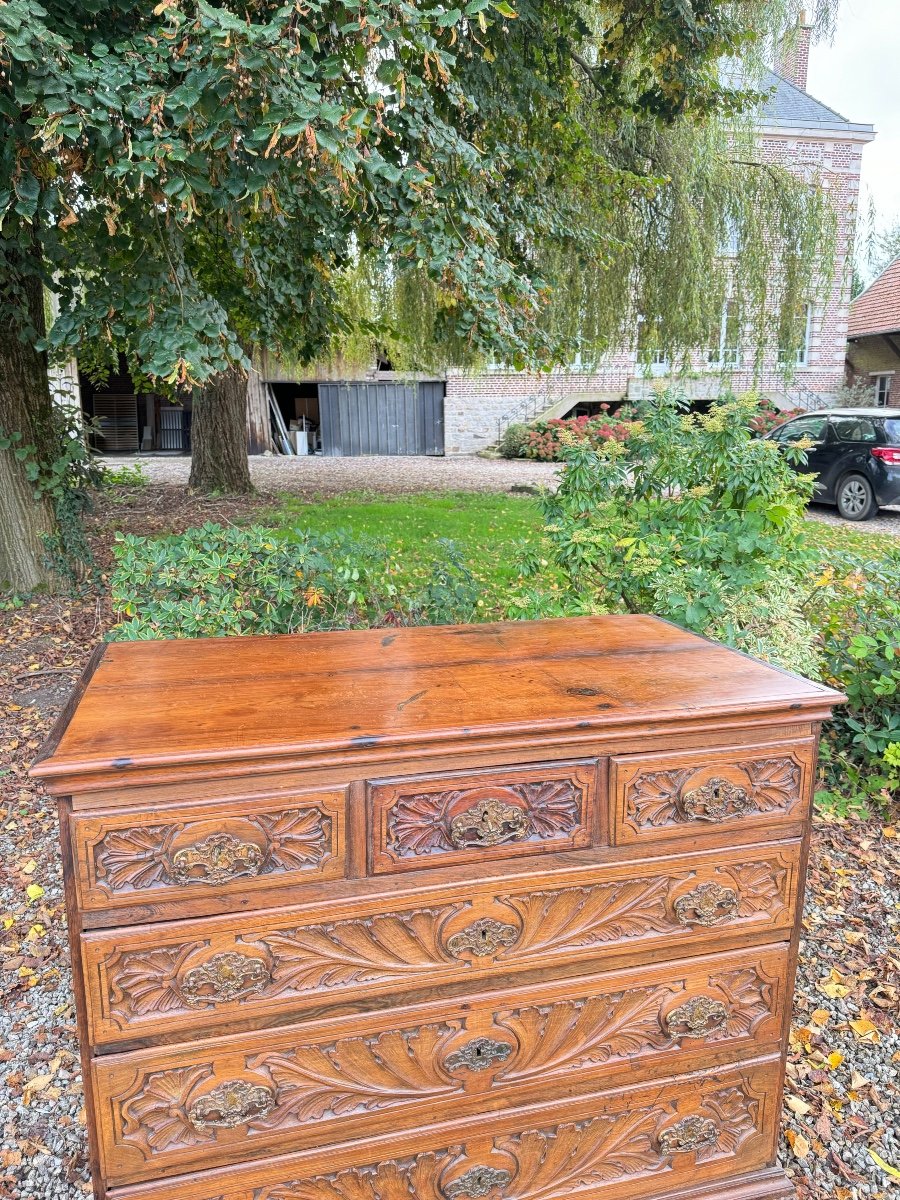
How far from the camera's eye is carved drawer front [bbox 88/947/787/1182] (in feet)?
4.61

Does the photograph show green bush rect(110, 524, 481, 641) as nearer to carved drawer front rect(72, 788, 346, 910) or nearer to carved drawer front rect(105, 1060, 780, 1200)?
carved drawer front rect(72, 788, 346, 910)

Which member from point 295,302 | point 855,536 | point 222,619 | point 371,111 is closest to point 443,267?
point 371,111

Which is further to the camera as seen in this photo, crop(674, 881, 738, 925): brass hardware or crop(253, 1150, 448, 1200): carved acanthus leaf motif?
crop(674, 881, 738, 925): brass hardware

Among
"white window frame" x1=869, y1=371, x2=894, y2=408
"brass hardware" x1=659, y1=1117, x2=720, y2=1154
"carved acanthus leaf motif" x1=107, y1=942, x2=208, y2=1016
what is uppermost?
"white window frame" x1=869, y1=371, x2=894, y2=408

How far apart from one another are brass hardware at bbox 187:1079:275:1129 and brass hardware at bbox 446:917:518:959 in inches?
16.5

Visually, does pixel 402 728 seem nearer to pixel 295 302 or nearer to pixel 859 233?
pixel 295 302

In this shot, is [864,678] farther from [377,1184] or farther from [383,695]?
[377,1184]

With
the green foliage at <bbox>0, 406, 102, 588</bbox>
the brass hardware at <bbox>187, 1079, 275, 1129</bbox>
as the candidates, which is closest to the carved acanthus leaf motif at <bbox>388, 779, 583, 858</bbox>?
the brass hardware at <bbox>187, 1079, 275, 1129</bbox>

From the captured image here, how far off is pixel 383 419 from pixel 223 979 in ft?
70.8

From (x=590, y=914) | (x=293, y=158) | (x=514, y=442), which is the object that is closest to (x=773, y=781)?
(x=590, y=914)

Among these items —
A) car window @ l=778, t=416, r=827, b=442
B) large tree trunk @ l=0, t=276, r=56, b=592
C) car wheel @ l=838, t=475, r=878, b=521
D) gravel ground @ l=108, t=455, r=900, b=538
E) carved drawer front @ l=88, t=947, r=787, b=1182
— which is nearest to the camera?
carved drawer front @ l=88, t=947, r=787, b=1182

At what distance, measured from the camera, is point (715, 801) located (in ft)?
5.33

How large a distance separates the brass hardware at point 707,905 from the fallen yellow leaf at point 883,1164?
900mm

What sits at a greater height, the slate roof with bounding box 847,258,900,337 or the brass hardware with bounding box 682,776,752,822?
the slate roof with bounding box 847,258,900,337
